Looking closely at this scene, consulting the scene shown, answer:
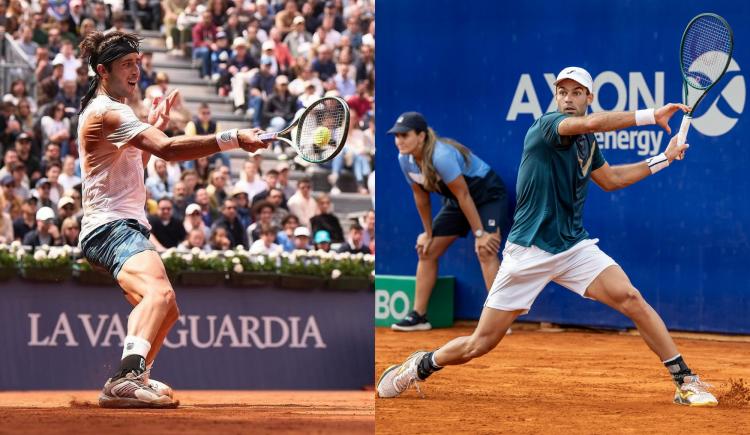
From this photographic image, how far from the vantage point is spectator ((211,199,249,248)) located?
36.2 feet

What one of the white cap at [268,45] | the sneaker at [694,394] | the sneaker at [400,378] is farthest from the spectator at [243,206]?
the sneaker at [694,394]

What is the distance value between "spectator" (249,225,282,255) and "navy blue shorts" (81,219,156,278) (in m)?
4.99

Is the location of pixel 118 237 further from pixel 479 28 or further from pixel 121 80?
pixel 479 28

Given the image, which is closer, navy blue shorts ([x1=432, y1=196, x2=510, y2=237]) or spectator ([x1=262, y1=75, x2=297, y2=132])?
navy blue shorts ([x1=432, y1=196, x2=510, y2=237])

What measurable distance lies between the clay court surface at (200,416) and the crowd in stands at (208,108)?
117 inches

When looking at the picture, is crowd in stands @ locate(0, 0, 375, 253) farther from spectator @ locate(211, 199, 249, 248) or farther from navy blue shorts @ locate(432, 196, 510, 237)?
navy blue shorts @ locate(432, 196, 510, 237)

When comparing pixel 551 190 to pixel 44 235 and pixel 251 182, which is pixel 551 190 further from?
pixel 251 182

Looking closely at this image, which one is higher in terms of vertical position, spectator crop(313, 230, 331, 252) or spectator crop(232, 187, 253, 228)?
spectator crop(232, 187, 253, 228)

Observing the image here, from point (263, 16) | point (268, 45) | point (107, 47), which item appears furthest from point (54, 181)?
point (107, 47)

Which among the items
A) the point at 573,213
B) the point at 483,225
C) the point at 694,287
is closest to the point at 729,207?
the point at 694,287

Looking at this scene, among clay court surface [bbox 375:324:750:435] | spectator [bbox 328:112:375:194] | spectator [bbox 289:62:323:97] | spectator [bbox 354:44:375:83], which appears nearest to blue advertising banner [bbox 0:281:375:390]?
clay court surface [bbox 375:324:750:435]

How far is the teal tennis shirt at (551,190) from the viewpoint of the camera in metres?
5.89

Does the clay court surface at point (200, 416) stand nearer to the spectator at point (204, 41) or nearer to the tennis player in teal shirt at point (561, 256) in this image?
the tennis player in teal shirt at point (561, 256)

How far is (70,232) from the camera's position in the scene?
396 inches
